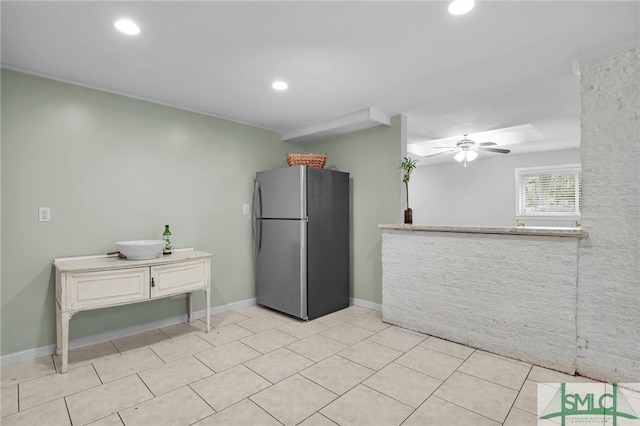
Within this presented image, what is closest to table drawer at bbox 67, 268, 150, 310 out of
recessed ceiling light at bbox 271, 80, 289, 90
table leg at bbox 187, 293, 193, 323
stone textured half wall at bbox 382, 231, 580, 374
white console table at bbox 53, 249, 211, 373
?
white console table at bbox 53, 249, 211, 373

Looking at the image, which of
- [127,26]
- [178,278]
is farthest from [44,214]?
[127,26]

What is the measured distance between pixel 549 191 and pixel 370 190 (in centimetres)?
397

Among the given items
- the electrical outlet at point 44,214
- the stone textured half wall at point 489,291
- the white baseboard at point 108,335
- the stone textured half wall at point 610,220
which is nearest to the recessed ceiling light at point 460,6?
the stone textured half wall at point 610,220

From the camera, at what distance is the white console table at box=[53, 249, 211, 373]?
2.32 meters

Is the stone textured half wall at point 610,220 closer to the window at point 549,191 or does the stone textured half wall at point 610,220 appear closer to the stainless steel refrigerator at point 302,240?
the stainless steel refrigerator at point 302,240

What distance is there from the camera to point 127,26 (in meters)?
1.93

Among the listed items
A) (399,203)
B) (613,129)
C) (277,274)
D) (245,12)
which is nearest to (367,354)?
(277,274)

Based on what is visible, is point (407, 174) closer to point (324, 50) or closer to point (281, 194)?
point (281, 194)

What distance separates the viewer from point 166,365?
8.02 feet

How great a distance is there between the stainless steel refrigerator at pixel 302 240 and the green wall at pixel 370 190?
16cm

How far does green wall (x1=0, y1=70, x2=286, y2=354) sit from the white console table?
0.22 m

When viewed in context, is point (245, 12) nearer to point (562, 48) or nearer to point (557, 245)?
point (562, 48)

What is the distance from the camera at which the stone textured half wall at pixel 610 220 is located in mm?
2102

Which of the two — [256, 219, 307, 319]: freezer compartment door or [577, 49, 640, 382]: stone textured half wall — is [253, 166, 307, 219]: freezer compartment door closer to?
[256, 219, 307, 319]: freezer compartment door
